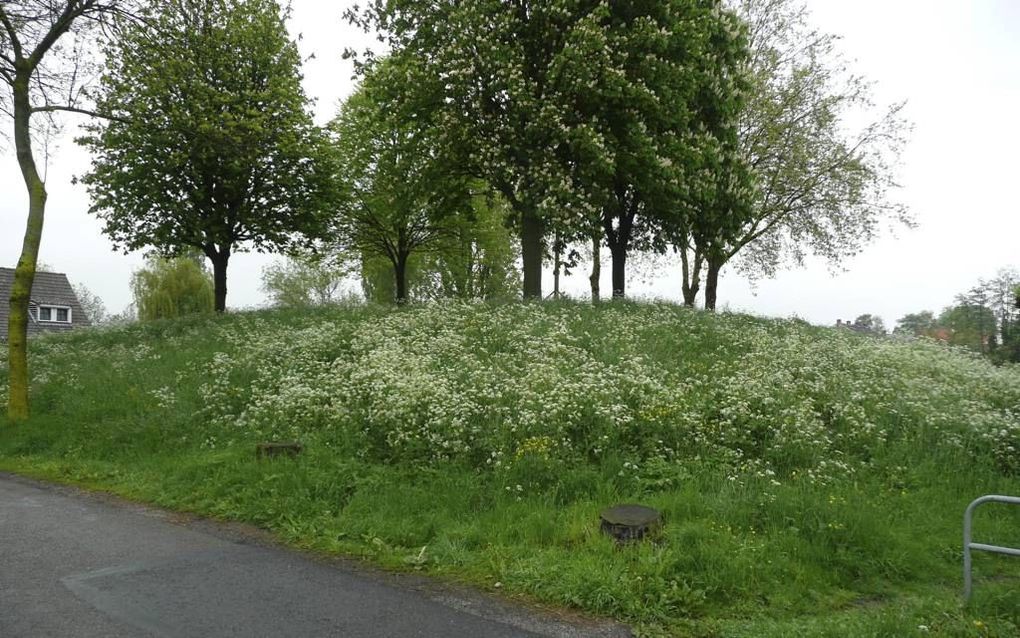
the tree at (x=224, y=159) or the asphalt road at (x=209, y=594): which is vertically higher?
the tree at (x=224, y=159)

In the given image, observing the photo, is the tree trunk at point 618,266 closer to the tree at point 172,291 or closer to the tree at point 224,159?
the tree at point 224,159

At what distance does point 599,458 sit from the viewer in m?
7.68

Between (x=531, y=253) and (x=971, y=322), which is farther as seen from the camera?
(x=971, y=322)

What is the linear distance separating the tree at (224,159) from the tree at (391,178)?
215cm

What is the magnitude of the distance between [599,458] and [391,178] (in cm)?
1499

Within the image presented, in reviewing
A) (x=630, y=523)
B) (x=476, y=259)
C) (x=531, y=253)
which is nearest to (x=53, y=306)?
(x=476, y=259)

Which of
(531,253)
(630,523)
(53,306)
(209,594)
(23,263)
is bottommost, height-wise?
(209,594)

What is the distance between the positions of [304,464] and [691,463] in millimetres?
4669

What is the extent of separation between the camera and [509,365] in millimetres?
10547

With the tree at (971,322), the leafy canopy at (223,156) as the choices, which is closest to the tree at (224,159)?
the leafy canopy at (223,156)

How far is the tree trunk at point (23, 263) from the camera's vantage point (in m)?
12.1

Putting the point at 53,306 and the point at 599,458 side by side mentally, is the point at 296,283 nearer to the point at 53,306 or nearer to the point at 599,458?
the point at 53,306

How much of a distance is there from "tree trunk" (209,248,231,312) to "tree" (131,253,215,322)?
19.4 metres

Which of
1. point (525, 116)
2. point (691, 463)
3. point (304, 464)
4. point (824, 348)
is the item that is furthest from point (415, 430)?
point (525, 116)
